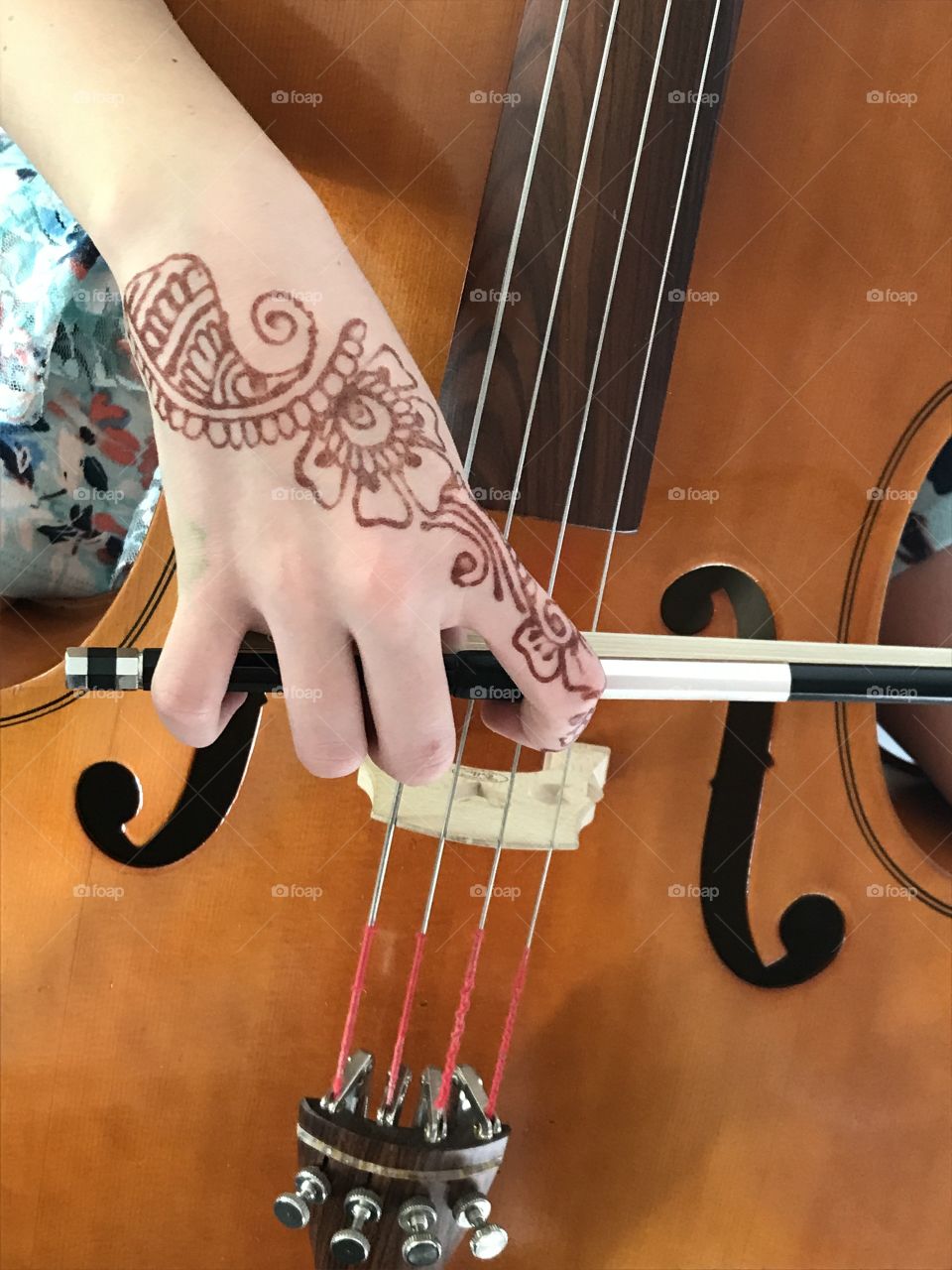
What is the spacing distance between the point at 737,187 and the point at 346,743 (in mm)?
432

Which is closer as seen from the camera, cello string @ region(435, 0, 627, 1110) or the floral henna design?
the floral henna design

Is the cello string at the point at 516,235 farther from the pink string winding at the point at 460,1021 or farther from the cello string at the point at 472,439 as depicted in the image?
the pink string winding at the point at 460,1021

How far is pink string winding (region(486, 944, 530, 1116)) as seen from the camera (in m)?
0.56

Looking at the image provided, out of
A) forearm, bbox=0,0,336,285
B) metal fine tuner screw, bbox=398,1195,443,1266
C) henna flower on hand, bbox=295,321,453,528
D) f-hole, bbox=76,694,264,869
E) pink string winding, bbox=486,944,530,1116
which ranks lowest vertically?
metal fine tuner screw, bbox=398,1195,443,1266

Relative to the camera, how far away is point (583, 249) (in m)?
0.54

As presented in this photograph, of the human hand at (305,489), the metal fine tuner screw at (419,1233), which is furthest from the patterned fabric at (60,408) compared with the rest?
the metal fine tuner screw at (419,1233)

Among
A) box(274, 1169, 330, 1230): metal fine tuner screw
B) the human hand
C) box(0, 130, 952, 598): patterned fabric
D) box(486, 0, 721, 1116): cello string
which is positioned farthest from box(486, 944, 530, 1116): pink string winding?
box(0, 130, 952, 598): patterned fabric

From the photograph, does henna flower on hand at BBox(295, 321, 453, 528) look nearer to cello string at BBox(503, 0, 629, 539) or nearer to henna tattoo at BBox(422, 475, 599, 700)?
henna tattoo at BBox(422, 475, 599, 700)

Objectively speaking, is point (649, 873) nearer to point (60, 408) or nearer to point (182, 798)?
point (182, 798)

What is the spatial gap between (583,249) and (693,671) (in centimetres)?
26

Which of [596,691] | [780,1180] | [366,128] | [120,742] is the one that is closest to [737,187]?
[366,128]

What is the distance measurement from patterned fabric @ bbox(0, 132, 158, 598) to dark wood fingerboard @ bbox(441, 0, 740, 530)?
25cm

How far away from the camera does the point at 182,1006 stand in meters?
0.57

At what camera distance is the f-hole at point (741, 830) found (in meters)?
0.60
